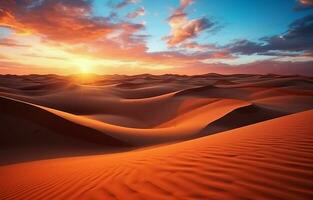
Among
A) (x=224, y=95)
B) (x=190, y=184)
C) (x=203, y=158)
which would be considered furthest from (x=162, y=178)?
(x=224, y=95)

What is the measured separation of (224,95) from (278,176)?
24.1 meters

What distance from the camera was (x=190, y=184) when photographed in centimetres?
312

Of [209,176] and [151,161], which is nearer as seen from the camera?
[209,176]

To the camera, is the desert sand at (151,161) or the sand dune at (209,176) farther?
the desert sand at (151,161)

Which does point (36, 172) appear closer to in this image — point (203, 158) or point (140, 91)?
point (203, 158)

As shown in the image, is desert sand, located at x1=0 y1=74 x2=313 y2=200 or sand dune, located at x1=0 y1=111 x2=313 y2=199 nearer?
sand dune, located at x1=0 y1=111 x2=313 y2=199

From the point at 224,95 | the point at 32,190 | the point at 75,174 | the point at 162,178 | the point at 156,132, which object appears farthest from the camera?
the point at 224,95

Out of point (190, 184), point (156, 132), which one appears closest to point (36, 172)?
point (190, 184)

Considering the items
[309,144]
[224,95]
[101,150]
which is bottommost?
[101,150]

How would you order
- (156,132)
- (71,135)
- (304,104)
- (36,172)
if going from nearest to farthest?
(36,172)
(71,135)
(156,132)
(304,104)

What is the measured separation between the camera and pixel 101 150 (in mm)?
9281

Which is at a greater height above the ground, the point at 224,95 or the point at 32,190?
the point at 224,95

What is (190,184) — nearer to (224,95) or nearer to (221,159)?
(221,159)

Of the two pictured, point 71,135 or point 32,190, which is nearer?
point 32,190
